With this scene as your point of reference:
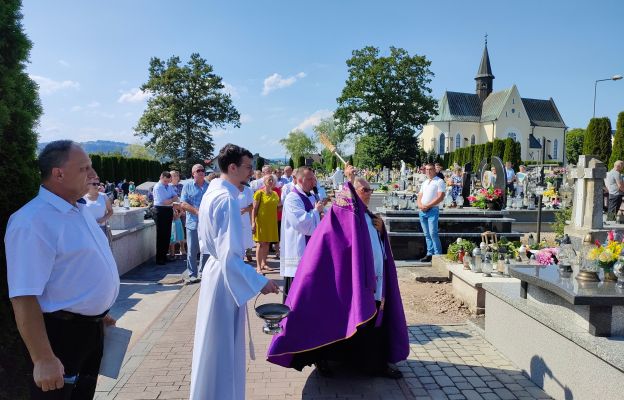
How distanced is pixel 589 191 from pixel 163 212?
8313 millimetres

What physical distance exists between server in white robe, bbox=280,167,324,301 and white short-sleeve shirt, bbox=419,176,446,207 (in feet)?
12.7

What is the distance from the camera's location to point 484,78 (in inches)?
3253

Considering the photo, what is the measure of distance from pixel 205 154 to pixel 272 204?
133ft

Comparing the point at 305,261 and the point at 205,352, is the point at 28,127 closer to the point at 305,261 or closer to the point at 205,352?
the point at 205,352

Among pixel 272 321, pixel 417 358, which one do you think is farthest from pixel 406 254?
pixel 272 321

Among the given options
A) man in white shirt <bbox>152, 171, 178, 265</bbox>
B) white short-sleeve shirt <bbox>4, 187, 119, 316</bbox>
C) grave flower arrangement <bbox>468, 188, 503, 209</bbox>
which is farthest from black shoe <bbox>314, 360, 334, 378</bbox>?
grave flower arrangement <bbox>468, 188, 503, 209</bbox>

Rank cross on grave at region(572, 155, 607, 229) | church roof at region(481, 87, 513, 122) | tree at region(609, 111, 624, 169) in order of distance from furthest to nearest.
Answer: church roof at region(481, 87, 513, 122) → tree at region(609, 111, 624, 169) → cross on grave at region(572, 155, 607, 229)

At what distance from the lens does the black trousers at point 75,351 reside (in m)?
2.37

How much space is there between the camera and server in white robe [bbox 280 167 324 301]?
5.79 metres

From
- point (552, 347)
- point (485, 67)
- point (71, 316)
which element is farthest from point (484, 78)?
point (71, 316)

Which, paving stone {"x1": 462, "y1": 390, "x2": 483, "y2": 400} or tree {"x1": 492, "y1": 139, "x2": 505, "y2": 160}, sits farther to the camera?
tree {"x1": 492, "y1": 139, "x2": 505, "y2": 160}

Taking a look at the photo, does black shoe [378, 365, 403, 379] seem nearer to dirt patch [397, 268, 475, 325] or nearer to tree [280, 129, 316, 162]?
dirt patch [397, 268, 475, 325]

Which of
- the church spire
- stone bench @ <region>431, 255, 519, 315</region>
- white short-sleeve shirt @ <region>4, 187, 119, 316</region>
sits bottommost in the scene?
stone bench @ <region>431, 255, 519, 315</region>

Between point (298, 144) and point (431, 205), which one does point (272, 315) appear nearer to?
point (431, 205)
